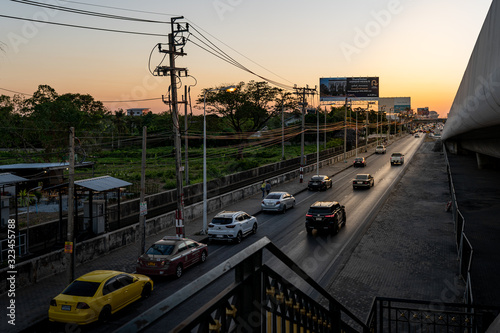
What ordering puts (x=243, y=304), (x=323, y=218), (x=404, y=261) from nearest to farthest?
1. (x=243, y=304)
2. (x=404, y=261)
3. (x=323, y=218)

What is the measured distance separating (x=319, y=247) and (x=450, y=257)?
637 cm

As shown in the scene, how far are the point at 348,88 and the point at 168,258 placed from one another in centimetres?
9842

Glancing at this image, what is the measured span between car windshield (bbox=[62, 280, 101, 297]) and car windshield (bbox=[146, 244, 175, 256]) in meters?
4.60

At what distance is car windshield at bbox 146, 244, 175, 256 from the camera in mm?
18048

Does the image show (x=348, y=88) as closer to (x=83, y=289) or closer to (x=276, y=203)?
(x=276, y=203)

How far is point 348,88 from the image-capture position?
10812 centimetres

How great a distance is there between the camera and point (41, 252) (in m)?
21.3

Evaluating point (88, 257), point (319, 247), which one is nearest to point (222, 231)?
point (319, 247)

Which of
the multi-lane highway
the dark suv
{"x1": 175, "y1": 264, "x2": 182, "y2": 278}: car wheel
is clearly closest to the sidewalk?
the multi-lane highway

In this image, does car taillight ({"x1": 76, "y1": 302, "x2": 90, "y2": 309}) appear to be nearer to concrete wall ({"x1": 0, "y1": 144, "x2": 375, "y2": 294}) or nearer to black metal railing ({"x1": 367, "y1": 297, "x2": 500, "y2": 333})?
concrete wall ({"x1": 0, "y1": 144, "x2": 375, "y2": 294})

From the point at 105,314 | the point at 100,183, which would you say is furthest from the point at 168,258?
the point at 100,183

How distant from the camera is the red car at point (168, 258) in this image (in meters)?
17.5

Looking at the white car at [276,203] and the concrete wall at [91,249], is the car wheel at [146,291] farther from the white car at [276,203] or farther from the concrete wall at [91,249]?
the white car at [276,203]

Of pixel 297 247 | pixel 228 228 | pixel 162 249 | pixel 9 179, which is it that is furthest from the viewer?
pixel 228 228
